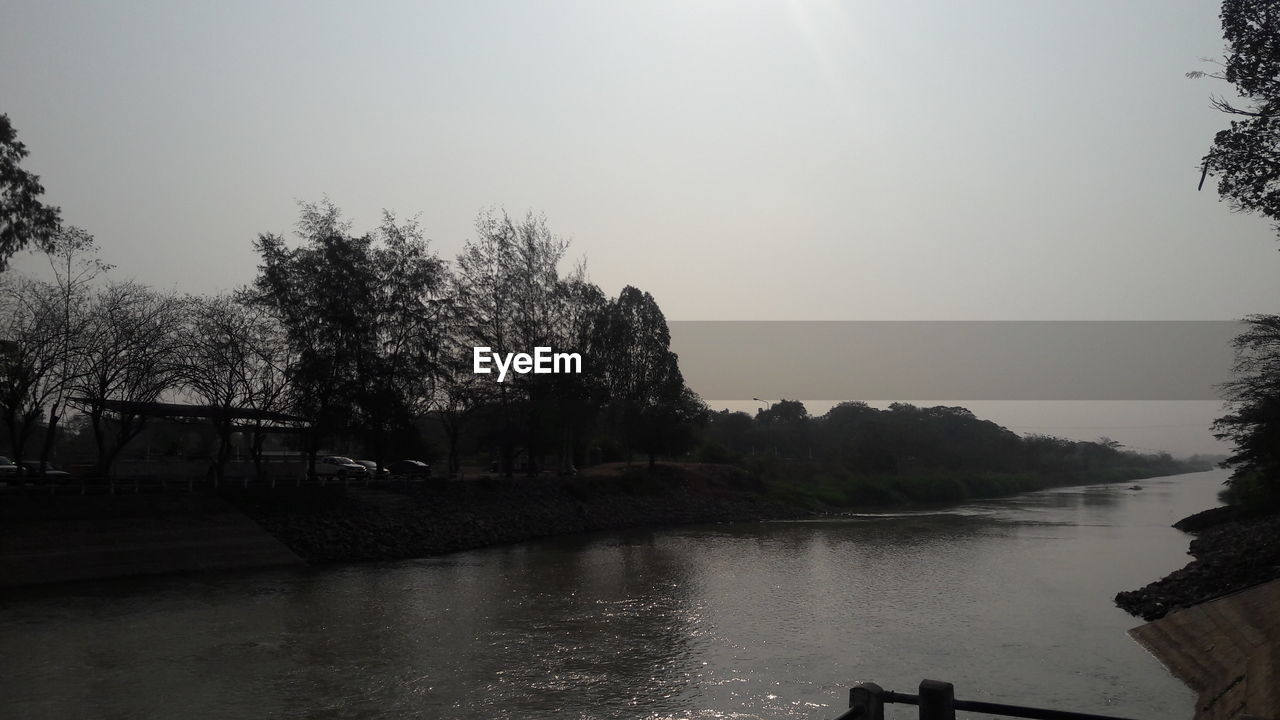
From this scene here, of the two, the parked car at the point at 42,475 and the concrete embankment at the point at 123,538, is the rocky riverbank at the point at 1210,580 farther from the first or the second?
the parked car at the point at 42,475

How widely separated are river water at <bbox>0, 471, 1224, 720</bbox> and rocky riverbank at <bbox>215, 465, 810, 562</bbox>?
114 inches

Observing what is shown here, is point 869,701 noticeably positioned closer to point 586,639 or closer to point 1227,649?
point 1227,649

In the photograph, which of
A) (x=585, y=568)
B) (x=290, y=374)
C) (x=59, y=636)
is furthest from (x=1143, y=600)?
(x=290, y=374)

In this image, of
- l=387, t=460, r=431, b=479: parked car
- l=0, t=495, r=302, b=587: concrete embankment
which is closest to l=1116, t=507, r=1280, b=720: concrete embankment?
l=0, t=495, r=302, b=587: concrete embankment

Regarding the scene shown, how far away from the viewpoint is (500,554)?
37688 mm

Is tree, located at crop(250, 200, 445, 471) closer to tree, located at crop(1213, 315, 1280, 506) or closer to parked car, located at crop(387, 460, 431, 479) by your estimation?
parked car, located at crop(387, 460, 431, 479)

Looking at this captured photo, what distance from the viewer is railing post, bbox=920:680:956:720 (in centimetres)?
630

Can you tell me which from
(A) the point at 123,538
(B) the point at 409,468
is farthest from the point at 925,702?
(B) the point at 409,468

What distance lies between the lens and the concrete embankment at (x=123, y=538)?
27.2 m

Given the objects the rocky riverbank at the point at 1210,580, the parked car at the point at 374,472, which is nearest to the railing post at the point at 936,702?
the rocky riverbank at the point at 1210,580

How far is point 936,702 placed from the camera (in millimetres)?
6324

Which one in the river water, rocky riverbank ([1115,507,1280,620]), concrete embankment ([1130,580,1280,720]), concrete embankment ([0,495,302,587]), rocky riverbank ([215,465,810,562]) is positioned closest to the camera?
concrete embankment ([1130,580,1280,720])

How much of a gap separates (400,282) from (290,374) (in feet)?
25.2

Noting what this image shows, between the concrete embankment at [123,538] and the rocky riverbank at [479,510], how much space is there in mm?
1435
